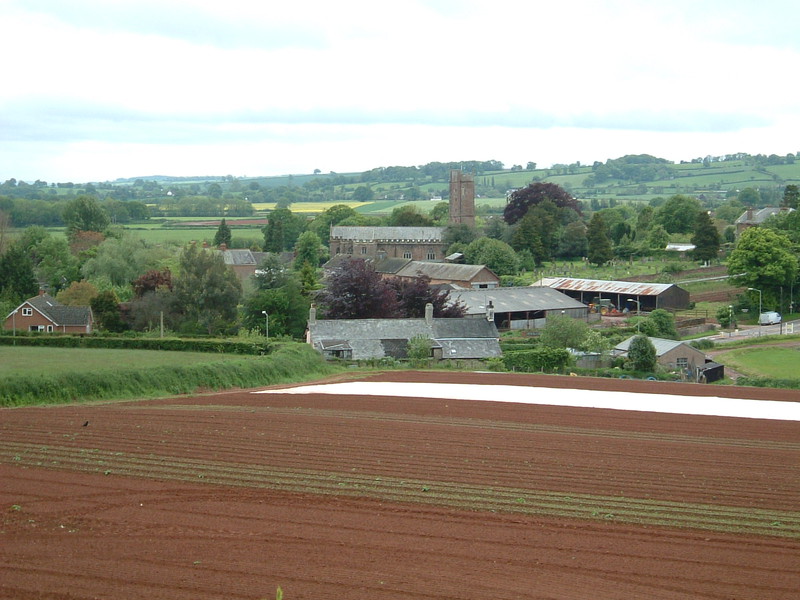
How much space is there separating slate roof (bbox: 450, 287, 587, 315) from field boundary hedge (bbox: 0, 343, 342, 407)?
89.5ft

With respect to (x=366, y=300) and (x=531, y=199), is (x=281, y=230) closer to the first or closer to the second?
(x=531, y=199)

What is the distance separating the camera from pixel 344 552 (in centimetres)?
1420

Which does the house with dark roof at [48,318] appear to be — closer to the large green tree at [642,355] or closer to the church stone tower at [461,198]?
the large green tree at [642,355]

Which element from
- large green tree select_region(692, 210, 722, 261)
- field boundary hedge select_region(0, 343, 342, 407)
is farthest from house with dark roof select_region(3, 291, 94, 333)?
large green tree select_region(692, 210, 722, 261)

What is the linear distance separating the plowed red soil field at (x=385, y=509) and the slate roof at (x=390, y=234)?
315 feet

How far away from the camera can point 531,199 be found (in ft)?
433

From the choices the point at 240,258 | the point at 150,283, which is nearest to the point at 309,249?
the point at 240,258

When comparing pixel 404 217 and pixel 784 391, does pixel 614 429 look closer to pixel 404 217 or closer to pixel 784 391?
pixel 784 391

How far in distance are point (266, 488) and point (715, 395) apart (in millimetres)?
25245

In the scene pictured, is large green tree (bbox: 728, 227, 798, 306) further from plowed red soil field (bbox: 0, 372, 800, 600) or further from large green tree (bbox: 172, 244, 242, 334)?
plowed red soil field (bbox: 0, 372, 800, 600)

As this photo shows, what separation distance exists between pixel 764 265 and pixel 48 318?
51272 mm

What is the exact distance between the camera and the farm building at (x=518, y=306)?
7194 cm

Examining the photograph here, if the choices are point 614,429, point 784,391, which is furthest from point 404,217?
point 614,429

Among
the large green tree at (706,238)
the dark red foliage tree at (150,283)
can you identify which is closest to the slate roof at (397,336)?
the dark red foliage tree at (150,283)
